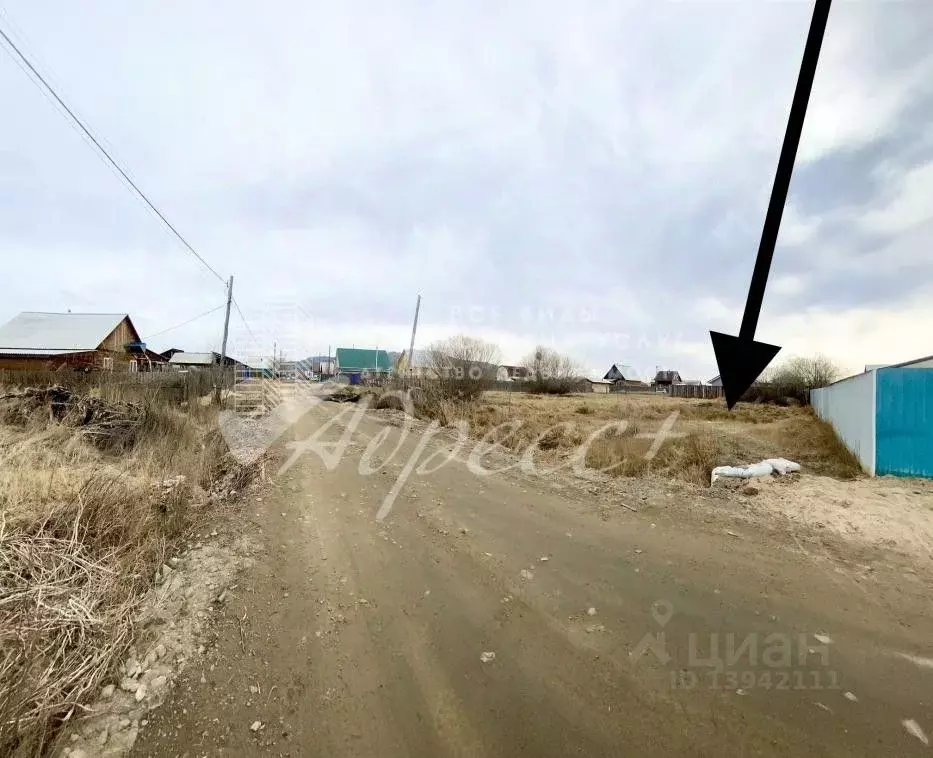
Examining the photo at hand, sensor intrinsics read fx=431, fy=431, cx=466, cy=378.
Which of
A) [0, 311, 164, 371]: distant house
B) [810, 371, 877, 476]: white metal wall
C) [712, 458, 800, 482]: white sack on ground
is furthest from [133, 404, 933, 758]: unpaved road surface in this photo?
[0, 311, 164, 371]: distant house

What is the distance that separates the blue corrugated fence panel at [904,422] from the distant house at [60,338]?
3135cm

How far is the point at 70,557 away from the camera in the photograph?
3.41 m

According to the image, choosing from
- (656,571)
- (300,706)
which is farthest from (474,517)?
(300,706)

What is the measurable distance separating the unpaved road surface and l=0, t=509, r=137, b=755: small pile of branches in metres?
0.52

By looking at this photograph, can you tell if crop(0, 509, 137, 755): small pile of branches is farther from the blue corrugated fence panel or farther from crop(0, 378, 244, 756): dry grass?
the blue corrugated fence panel

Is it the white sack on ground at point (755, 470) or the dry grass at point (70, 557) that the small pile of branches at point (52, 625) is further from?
the white sack on ground at point (755, 470)

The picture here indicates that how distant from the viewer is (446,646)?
3008mm

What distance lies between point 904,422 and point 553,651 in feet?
28.3

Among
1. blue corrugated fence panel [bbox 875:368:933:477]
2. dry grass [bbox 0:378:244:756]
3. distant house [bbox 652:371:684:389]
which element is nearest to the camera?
dry grass [bbox 0:378:244:756]

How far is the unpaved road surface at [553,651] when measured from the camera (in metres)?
2.25

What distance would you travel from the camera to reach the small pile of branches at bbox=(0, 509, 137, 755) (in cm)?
226

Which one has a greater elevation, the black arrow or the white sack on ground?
the black arrow

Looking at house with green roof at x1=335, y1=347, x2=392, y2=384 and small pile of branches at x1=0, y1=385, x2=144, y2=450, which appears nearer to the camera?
small pile of branches at x1=0, y1=385, x2=144, y2=450

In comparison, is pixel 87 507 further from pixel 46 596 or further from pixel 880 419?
pixel 880 419
